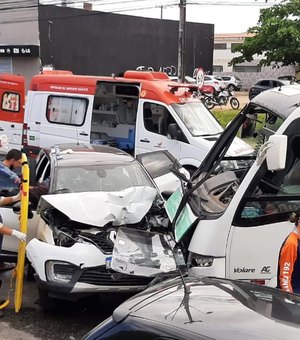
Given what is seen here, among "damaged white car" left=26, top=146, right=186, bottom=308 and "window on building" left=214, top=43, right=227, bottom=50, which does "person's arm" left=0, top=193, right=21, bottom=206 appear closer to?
"damaged white car" left=26, top=146, right=186, bottom=308

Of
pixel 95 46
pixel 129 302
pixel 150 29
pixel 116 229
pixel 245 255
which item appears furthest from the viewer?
pixel 150 29

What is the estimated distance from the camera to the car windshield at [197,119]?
434 inches

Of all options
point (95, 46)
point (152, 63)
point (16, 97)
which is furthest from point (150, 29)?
point (16, 97)

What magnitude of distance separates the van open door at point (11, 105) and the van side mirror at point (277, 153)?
10802mm

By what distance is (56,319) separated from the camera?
580 cm

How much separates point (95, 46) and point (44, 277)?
100 feet

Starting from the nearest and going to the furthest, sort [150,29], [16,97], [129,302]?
[129,302], [16,97], [150,29]

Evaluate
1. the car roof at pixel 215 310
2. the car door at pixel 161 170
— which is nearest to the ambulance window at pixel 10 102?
the car door at pixel 161 170

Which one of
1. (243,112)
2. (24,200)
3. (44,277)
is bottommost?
(44,277)

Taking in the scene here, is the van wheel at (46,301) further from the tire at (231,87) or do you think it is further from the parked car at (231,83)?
the parked car at (231,83)

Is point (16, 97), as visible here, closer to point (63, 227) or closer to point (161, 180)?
point (161, 180)

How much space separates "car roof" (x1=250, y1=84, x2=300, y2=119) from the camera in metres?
4.59

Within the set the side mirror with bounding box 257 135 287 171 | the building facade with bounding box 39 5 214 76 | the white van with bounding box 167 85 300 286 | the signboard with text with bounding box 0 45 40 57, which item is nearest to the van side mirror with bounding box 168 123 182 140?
the white van with bounding box 167 85 300 286

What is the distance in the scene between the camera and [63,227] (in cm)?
592
